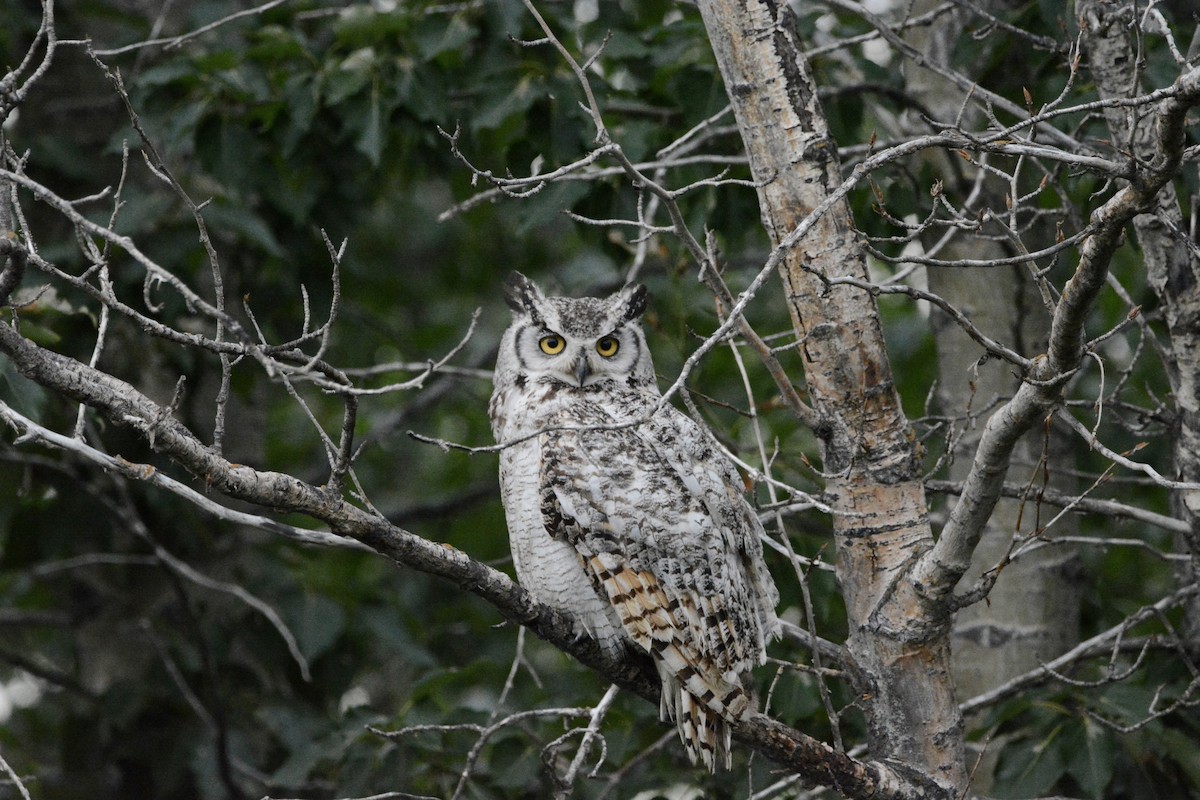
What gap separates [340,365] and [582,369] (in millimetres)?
2790

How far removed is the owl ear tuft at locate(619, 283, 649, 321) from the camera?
3865 millimetres

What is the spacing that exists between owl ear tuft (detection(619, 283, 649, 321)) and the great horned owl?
1.57 ft

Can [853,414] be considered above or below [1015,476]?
below

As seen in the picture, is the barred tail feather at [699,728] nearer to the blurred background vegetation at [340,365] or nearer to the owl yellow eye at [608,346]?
the blurred background vegetation at [340,365]

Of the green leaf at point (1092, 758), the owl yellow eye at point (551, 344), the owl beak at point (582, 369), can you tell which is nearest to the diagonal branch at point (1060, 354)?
the green leaf at point (1092, 758)

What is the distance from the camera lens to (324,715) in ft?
16.6

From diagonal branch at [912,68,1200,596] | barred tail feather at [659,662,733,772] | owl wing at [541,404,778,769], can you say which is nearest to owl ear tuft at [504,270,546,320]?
owl wing at [541,404,778,769]

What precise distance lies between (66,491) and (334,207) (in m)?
1.57

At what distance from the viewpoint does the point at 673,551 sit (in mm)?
3170

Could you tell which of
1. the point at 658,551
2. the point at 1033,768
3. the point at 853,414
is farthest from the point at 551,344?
the point at 1033,768

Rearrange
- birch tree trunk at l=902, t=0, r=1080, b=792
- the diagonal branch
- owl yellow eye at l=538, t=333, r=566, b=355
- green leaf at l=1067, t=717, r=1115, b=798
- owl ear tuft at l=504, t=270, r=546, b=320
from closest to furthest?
the diagonal branch → green leaf at l=1067, t=717, r=1115, b=798 → owl yellow eye at l=538, t=333, r=566, b=355 → owl ear tuft at l=504, t=270, r=546, b=320 → birch tree trunk at l=902, t=0, r=1080, b=792

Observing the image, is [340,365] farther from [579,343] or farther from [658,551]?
[658,551]

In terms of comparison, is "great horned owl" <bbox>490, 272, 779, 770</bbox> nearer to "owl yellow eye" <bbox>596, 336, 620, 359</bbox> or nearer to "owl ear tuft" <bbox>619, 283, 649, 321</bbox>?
"owl yellow eye" <bbox>596, 336, 620, 359</bbox>

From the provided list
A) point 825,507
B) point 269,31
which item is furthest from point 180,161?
point 825,507
